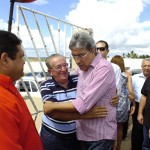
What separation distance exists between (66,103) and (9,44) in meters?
0.85

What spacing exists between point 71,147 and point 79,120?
322 millimetres

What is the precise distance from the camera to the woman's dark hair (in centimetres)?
A: 131

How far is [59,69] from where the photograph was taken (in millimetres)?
2354

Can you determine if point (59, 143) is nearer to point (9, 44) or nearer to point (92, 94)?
point (92, 94)

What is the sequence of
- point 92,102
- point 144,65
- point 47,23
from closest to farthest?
point 92,102 < point 47,23 < point 144,65

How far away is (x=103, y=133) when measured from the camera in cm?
207

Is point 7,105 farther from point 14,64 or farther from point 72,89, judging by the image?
point 72,89

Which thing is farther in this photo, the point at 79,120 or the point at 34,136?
the point at 79,120

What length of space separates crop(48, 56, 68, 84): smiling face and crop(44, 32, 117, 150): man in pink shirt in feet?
0.80

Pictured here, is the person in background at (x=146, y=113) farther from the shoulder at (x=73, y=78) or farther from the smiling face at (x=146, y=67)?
the shoulder at (x=73, y=78)

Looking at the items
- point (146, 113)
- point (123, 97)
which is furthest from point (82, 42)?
point (123, 97)

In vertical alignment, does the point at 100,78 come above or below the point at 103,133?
above

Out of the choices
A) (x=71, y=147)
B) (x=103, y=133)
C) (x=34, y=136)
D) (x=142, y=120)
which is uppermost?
(x=34, y=136)

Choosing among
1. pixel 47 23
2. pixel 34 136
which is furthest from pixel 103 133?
pixel 47 23
